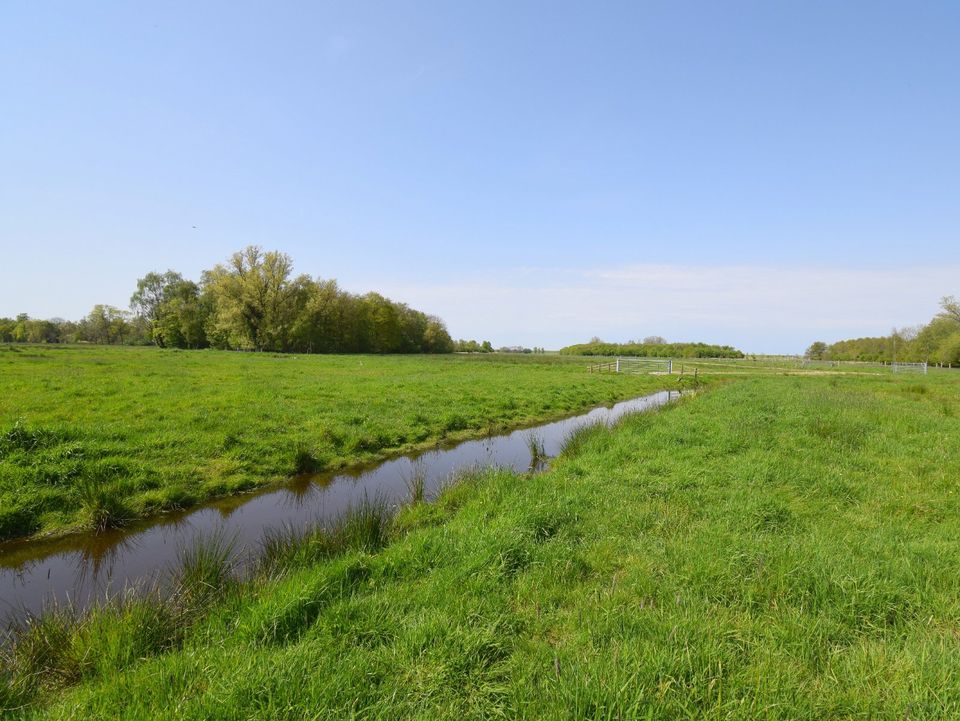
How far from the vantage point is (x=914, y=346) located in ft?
274

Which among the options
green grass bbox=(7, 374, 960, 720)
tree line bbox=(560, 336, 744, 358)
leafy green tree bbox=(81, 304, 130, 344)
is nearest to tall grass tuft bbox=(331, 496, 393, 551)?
green grass bbox=(7, 374, 960, 720)

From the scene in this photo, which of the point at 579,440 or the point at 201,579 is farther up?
the point at 579,440

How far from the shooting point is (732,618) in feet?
12.8

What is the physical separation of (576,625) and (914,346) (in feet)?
381

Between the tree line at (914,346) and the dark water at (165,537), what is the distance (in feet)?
308

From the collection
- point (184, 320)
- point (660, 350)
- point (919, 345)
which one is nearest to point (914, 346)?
point (919, 345)

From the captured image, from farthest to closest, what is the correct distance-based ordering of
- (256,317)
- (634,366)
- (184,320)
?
(184,320), (256,317), (634,366)

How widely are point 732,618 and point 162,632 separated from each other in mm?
5492

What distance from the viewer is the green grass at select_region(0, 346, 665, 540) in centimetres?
832

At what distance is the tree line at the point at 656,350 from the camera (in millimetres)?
133500

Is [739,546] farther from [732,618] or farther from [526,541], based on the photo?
[526,541]

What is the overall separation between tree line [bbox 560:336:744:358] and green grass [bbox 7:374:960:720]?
132445 mm

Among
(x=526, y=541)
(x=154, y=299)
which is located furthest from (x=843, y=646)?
(x=154, y=299)

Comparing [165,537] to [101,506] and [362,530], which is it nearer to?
[101,506]
